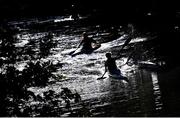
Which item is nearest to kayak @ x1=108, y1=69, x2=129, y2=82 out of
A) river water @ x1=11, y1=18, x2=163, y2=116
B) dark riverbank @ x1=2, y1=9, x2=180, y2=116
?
river water @ x1=11, y1=18, x2=163, y2=116

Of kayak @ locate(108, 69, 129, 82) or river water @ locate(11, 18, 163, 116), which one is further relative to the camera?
kayak @ locate(108, 69, 129, 82)

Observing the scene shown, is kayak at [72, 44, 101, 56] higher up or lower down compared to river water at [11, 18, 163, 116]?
higher up

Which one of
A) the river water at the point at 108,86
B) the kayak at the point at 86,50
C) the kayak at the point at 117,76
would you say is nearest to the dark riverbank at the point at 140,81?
the river water at the point at 108,86

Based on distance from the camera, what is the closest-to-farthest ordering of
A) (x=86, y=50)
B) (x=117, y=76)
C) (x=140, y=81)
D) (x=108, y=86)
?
(x=140, y=81), (x=108, y=86), (x=117, y=76), (x=86, y=50)

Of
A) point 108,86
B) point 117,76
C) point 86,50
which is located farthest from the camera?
point 86,50

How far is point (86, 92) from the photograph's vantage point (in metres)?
21.9

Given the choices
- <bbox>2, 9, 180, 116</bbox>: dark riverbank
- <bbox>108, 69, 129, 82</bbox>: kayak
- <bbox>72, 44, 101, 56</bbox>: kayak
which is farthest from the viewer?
<bbox>72, 44, 101, 56</bbox>: kayak

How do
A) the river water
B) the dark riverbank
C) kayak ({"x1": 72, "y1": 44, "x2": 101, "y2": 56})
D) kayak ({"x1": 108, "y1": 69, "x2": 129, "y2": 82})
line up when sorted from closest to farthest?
the dark riverbank → the river water → kayak ({"x1": 108, "y1": 69, "x2": 129, "y2": 82}) → kayak ({"x1": 72, "y1": 44, "x2": 101, "y2": 56})

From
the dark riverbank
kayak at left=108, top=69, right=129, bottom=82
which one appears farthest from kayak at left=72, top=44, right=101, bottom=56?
kayak at left=108, top=69, right=129, bottom=82

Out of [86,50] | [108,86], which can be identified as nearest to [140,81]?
[108,86]

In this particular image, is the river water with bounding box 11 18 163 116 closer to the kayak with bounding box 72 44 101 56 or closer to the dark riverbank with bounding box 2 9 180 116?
the dark riverbank with bounding box 2 9 180 116

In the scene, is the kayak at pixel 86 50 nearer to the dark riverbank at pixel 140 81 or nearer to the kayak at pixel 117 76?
the dark riverbank at pixel 140 81

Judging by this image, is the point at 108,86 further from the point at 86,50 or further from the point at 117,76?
the point at 86,50

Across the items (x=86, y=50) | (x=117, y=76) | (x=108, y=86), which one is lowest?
(x=108, y=86)
